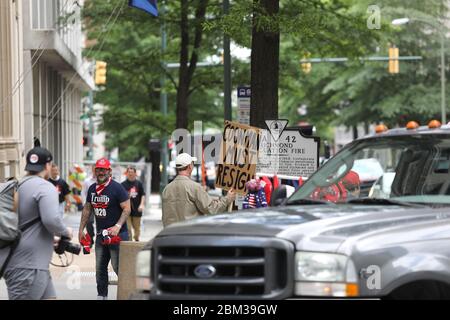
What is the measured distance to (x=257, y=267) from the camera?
6938 mm

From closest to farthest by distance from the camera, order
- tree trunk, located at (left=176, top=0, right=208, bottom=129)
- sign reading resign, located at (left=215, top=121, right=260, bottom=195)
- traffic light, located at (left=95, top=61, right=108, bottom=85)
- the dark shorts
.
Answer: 1. the dark shorts
2. sign reading resign, located at (left=215, top=121, right=260, bottom=195)
3. tree trunk, located at (left=176, top=0, right=208, bottom=129)
4. traffic light, located at (left=95, top=61, right=108, bottom=85)

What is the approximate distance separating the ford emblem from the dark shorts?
6.90ft

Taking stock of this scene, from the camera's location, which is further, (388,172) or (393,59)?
(393,59)

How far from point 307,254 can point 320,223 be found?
0.33 meters

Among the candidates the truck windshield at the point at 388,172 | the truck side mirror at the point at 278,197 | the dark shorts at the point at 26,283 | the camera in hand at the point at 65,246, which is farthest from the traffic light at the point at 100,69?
the truck side mirror at the point at 278,197

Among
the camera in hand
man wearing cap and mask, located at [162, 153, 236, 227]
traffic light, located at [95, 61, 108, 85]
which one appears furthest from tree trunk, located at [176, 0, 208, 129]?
the camera in hand

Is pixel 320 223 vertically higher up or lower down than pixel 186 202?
higher up

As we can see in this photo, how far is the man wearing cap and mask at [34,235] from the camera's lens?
8688 mm

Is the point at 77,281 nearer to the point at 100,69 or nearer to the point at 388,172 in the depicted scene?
the point at 388,172

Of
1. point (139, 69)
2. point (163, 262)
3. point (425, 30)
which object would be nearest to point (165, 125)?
point (139, 69)

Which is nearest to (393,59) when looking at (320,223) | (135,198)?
(135,198)

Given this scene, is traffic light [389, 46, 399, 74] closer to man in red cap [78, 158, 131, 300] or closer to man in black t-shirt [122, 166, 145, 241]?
man in black t-shirt [122, 166, 145, 241]

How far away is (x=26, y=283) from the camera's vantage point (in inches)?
341

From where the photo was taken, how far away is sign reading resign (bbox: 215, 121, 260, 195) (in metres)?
14.3
